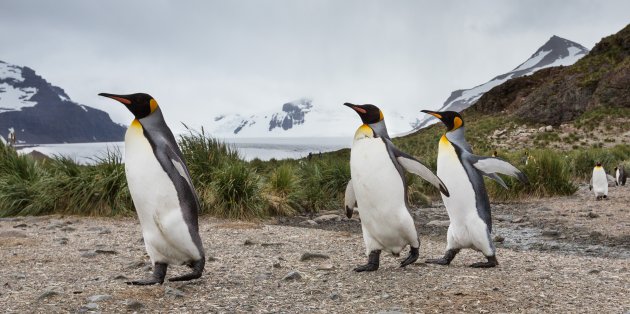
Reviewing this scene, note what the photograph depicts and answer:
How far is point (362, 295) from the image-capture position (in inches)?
137

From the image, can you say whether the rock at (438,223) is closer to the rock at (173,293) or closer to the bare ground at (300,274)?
the bare ground at (300,274)

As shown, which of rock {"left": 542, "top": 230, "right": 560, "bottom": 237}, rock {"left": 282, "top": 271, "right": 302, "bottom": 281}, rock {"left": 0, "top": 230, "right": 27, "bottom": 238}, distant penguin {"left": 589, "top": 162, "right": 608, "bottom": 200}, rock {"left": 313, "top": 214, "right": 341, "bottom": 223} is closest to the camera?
rock {"left": 282, "top": 271, "right": 302, "bottom": 281}

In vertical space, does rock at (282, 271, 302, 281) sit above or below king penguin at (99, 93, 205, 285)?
below

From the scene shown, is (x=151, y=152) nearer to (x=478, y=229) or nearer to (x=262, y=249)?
(x=262, y=249)

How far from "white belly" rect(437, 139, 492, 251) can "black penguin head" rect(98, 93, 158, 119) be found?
2456 mm

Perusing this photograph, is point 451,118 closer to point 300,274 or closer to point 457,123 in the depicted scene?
point 457,123

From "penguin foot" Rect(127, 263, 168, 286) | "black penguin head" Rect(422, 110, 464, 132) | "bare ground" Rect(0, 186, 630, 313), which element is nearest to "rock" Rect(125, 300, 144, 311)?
"bare ground" Rect(0, 186, 630, 313)

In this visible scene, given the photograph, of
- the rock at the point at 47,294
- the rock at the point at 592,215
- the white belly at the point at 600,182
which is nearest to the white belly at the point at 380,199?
the rock at the point at 47,294

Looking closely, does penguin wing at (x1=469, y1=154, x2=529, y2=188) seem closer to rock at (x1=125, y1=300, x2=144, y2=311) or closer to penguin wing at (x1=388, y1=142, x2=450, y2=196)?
penguin wing at (x1=388, y1=142, x2=450, y2=196)

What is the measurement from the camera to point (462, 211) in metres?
4.53

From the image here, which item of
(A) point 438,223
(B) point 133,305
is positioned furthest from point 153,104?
(A) point 438,223

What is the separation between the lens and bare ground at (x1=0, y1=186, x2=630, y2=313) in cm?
321

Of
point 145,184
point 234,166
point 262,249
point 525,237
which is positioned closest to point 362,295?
point 145,184

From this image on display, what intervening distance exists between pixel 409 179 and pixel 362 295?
7679 mm
